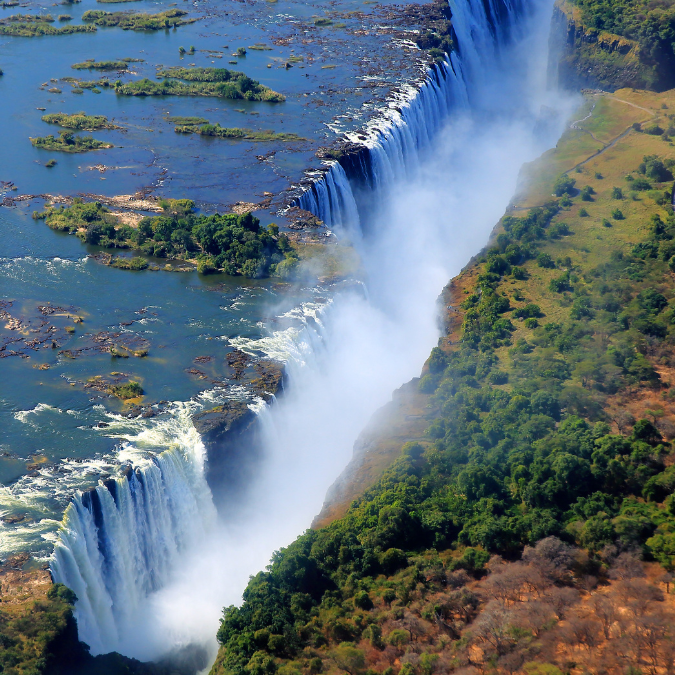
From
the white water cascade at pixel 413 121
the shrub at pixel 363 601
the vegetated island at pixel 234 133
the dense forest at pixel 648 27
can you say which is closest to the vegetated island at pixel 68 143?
the vegetated island at pixel 234 133

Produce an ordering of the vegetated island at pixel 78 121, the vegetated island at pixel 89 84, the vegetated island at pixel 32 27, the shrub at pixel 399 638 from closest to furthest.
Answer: the shrub at pixel 399 638 → the vegetated island at pixel 78 121 → the vegetated island at pixel 89 84 → the vegetated island at pixel 32 27

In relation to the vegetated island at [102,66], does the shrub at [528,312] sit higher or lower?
lower

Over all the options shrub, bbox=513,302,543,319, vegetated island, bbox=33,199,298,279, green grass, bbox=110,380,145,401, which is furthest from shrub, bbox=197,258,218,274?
shrub, bbox=513,302,543,319

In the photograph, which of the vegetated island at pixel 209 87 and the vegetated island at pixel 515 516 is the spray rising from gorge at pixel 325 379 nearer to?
the vegetated island at pixel 515 516

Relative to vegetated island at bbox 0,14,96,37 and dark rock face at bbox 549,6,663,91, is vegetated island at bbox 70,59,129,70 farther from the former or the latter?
dark rock face at bbox 549,6,663,91

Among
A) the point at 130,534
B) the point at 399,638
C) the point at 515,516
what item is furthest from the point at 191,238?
the point at 399,638

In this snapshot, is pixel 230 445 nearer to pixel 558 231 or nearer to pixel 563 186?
pixel 558 231

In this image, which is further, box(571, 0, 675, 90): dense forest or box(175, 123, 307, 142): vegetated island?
box(571, 0, 675, 90): dense forest
